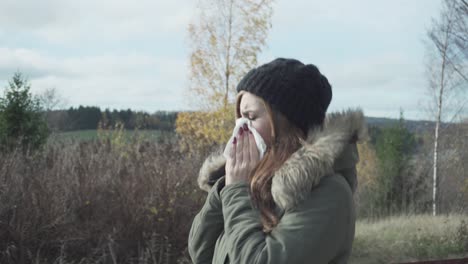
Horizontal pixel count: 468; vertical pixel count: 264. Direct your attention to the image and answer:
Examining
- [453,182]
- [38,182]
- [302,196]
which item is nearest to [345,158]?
[302,196]

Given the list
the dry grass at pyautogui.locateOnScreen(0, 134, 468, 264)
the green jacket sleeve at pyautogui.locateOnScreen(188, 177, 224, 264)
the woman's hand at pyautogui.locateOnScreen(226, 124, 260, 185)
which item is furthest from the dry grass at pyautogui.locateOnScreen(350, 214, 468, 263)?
the woman's hand at pyautogui.locateOnScreen(226, 124, 260, 185)

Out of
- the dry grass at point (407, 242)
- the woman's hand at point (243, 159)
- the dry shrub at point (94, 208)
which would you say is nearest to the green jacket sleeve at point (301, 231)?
the woman's hand at point (243, 159)

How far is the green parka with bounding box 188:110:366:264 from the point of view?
5.36 feet

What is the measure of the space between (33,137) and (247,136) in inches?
365

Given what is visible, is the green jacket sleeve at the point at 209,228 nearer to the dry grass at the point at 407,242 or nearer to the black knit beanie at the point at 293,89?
the black knit beanie at the point at 293,89

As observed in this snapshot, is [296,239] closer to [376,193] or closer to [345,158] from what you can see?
[345,158]

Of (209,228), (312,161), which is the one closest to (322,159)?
(312,161)

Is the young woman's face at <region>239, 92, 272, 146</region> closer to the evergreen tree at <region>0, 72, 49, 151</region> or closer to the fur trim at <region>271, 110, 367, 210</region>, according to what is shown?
the fur trim at <region>271, 110, 367, 210</region>

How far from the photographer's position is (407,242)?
11.0m

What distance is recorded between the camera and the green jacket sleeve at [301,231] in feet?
5.33

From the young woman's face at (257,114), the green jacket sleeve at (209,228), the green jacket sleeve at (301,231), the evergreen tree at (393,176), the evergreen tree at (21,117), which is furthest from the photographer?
the evergreen tree at (393,176)

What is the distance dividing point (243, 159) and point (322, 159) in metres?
0.26

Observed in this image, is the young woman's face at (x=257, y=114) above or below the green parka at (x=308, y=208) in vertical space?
above

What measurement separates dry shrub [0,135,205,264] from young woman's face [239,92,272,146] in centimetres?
422
